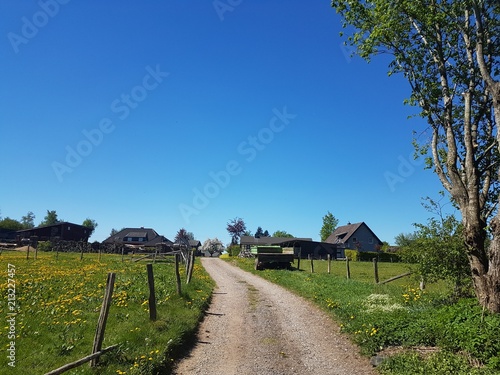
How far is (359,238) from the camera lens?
245 feet

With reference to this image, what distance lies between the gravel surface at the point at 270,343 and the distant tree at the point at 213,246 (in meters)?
85.9

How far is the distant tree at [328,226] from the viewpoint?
3961 inches

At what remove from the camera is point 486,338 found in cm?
731

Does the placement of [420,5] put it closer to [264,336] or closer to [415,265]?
[415,265]

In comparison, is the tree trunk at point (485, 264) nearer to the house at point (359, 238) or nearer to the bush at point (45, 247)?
the bush at point (45, 247)

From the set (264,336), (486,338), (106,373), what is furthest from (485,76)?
(106,373)

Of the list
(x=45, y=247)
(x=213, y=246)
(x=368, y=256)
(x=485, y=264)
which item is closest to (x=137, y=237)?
(x=213, y=246)

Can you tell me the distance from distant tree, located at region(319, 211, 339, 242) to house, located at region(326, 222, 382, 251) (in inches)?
854

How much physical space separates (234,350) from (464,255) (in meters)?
8.01

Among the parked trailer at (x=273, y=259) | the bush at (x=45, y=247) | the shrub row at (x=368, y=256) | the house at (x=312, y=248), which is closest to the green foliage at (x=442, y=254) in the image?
the parked trailer at (x=273, y=259)

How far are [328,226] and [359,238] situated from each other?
1063 inches

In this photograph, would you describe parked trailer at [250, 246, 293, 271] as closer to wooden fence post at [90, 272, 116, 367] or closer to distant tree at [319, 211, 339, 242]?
wooden fence post at [90, 272, 116, 367]

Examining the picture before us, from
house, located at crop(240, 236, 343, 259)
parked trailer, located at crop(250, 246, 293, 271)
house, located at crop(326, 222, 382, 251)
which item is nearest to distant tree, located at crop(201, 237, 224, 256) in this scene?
house, located at crop(240, 236, 343, 259)

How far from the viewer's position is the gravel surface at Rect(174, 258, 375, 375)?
8.01 metres
